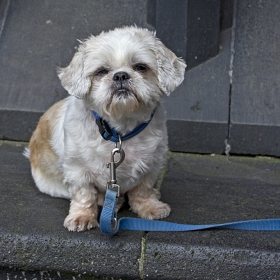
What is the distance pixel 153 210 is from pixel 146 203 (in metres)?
0.09

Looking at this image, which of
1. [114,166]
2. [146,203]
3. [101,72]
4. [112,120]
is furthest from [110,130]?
[146,203]

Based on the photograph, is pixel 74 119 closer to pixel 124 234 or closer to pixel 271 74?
pixel 124 234

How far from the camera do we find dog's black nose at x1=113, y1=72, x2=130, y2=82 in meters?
2.97

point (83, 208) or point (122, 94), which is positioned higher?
point (122, 94)

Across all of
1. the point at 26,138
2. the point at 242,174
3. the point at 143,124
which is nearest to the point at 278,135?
the point at 242,174

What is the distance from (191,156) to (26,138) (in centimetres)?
147

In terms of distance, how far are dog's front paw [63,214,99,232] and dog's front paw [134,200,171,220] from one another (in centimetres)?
32

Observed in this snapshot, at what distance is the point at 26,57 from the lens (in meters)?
5.12

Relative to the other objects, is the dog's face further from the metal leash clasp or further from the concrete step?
the concrete step

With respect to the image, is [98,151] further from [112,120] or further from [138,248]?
[138,248]

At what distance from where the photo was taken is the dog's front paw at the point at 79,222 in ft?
10.6

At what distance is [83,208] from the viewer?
3.39 metres

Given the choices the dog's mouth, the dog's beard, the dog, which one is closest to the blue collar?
the dog

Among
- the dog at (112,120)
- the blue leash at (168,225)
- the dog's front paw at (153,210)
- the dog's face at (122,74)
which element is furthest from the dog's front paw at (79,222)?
the dog's face at (122,74)
